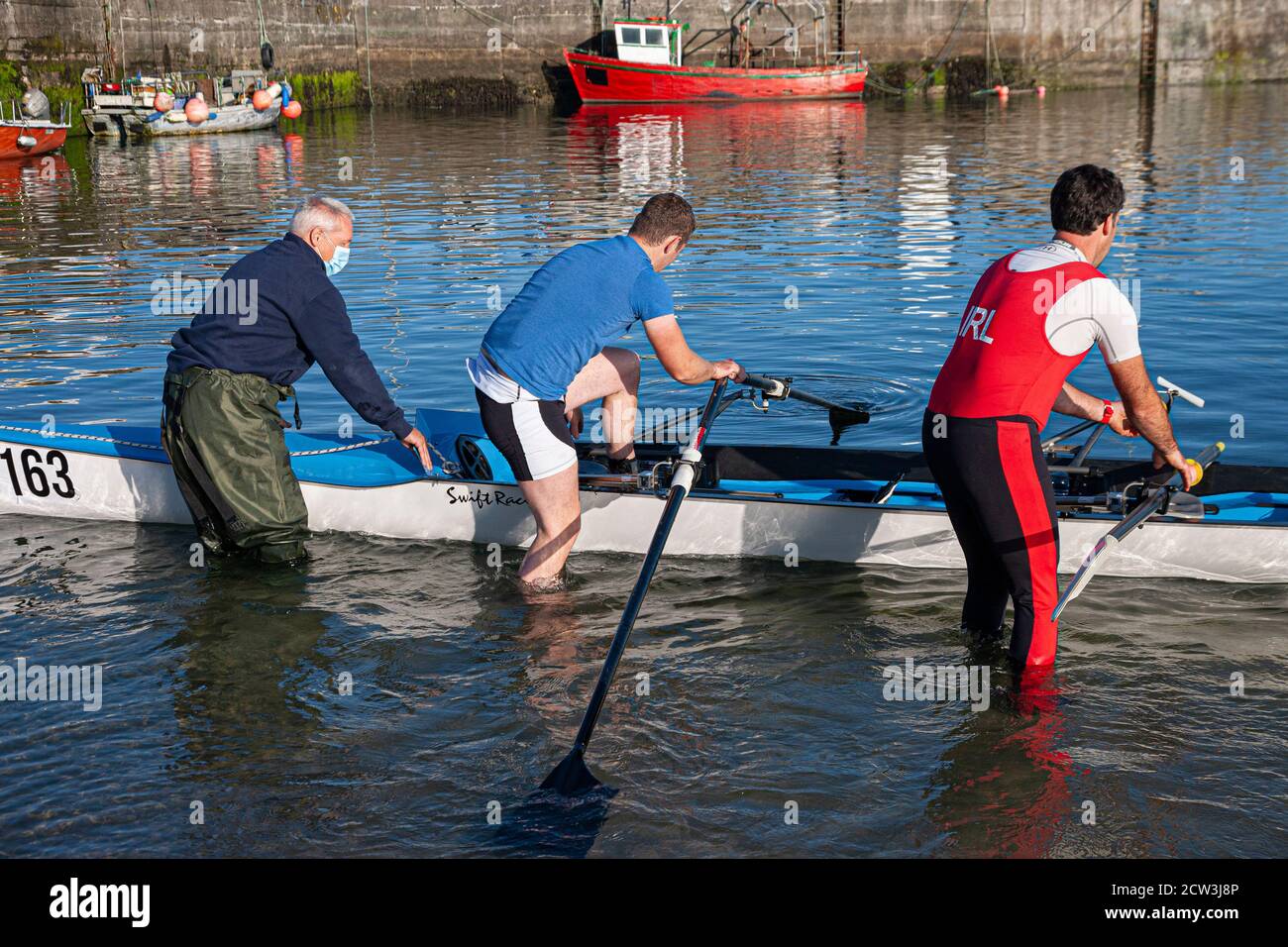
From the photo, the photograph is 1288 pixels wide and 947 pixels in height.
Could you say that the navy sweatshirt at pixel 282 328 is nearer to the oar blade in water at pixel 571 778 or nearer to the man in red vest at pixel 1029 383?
the oar blade in water at pixel 571 778

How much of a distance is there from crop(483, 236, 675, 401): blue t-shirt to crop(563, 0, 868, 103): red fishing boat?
3781 cm

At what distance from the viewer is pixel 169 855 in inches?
173

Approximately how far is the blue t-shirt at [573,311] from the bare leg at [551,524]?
0.46m

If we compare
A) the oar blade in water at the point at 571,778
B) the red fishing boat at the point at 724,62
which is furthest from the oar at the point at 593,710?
the red fishing boat at the point at 724,62

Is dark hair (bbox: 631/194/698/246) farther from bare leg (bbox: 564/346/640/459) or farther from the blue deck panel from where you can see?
the blue deck panel

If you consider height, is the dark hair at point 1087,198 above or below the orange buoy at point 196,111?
below

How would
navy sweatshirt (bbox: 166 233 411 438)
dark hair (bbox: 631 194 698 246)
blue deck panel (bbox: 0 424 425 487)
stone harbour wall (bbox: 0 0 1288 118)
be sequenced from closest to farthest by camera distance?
dark hair (bbox: 631 194 698 246) → navy sweatshirt (bbox: 166 233 411 438) → blue deck panel (bbox: 0 424 425 487) → stone harbour wall (bbox: 0 0 1288 118)

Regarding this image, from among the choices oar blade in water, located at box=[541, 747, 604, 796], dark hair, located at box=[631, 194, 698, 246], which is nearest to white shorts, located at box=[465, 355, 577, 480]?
dark hair, located at box=[631, 194, 698, 246]

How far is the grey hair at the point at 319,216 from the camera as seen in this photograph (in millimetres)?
6594

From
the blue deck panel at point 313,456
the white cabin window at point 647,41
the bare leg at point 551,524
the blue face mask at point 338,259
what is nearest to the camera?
the bare leg at point 551,524

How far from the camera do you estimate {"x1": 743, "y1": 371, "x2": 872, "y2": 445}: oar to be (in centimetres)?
707

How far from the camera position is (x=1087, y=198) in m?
4.78

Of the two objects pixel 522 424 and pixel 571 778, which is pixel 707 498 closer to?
pixel 522 424

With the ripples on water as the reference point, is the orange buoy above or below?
above
